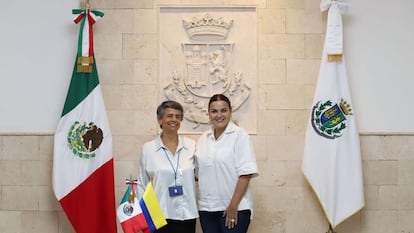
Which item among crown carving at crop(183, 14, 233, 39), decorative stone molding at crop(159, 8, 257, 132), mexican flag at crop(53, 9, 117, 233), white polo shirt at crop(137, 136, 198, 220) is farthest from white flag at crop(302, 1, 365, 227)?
mexican flag at crop(53, 9, 117, 233)

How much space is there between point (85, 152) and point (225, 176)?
122 cm

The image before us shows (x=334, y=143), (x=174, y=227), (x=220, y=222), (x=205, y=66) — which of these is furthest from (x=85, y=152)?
(x=334, y=143)

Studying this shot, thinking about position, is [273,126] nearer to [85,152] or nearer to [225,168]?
[225,168]

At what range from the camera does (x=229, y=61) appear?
387 cm

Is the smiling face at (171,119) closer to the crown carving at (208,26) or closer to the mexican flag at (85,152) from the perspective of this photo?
the mexican flag at (85,152)

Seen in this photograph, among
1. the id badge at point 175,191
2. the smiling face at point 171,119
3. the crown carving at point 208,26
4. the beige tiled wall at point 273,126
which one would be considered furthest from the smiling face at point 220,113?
the crown carving at point 208,26

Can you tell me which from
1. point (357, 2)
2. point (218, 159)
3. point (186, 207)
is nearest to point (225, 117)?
point (218, 159)

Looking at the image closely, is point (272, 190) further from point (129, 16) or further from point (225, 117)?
point (129, 16)

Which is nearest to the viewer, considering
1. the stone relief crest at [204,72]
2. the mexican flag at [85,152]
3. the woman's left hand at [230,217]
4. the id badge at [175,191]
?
the woman's left hand at [230,217]

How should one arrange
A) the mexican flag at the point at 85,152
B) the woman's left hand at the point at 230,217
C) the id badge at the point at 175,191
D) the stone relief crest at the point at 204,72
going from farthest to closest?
the stone relief crest at the point at 204,72 → the mexican flag at the point at 85,152 → the id badge at the point at 175,191 → the woman's left hand at the point at 230,217

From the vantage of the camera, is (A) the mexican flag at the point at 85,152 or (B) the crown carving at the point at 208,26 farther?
(B) the crown carving at the point at 208,26

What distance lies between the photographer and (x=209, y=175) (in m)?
3.14

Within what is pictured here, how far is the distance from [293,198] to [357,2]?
1641 mm

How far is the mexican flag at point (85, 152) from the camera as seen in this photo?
3695mm
